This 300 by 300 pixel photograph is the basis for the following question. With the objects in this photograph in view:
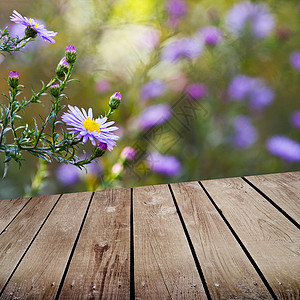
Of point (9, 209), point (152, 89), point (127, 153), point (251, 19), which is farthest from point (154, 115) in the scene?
point (9, 209)

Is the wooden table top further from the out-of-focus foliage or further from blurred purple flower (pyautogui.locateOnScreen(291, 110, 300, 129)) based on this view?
blurred purple flower (pyautogui.locateOnScreen(291, 110, 300, 129))

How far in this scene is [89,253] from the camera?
1278mm

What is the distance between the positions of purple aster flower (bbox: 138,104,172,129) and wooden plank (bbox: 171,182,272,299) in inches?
15.8

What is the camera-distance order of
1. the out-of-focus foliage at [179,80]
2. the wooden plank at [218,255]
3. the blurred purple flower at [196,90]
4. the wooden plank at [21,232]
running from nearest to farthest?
the wooden plank at [218,255] < the wooden plank at [21,232] < the out-of-focus foliage at [179,80] < the blurred purple flower at [196,90]

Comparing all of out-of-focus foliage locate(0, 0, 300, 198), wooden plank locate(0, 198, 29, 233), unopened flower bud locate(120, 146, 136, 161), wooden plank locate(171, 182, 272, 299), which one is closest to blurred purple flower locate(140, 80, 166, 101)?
out-of-focus foliage locate(0, 0, 300, 198)

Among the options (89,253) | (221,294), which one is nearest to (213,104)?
(89,253)

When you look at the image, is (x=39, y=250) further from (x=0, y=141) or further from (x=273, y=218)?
(x=273, y=218)

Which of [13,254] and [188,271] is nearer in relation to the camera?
[188,271]

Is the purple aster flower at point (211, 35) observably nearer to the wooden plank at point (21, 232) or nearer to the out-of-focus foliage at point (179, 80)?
the out-of-focus foliage at point (179, 80)

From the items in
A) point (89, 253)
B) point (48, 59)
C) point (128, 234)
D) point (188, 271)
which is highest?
point (48, 59)

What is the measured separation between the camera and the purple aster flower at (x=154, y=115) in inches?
76.2

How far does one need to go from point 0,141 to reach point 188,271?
1.98 feet

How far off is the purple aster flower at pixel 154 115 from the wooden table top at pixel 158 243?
11.8 inches

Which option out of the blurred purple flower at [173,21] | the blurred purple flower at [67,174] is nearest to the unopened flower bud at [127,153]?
the blurred purple flower at [67,174]
